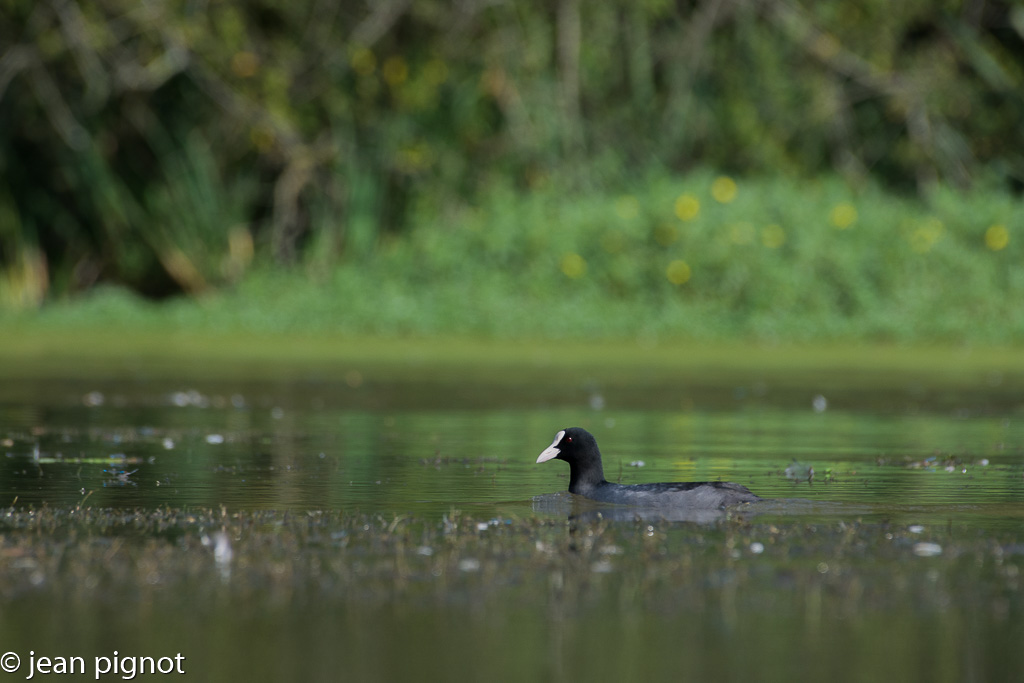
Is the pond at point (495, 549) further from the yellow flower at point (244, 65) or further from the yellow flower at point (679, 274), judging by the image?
the yellow flower at point (244, 65)

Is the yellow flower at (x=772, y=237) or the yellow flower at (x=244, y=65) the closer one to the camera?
the yellow flower at (x=772, y=237)

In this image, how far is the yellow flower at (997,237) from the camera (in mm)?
21141

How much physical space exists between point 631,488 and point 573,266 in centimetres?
1355

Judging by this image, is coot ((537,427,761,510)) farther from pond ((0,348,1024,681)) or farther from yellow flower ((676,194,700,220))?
yellow flower ((676,194,700,220))

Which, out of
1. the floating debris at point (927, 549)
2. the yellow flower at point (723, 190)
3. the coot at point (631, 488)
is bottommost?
the floating debris at point (927, 549)

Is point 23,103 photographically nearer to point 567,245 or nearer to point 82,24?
point 82,24

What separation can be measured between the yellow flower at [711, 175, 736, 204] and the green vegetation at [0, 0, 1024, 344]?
67mm

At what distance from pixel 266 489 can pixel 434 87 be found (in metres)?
15.3

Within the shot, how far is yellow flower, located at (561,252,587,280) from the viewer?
2189cm

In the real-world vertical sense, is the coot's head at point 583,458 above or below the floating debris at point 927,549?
above

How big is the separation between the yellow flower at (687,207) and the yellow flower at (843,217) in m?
1.62

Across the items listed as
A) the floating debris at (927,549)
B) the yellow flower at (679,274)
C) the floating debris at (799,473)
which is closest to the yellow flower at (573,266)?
the yellow flower at (679,274)

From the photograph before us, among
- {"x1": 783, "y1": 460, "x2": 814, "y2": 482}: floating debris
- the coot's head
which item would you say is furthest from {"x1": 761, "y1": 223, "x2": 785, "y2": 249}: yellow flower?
the coot's head

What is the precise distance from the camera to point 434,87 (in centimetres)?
2380
